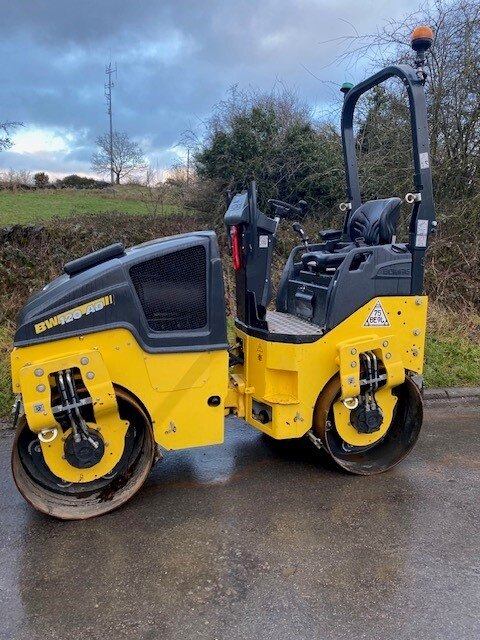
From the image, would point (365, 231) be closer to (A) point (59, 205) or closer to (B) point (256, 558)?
(B) point (256, 558)

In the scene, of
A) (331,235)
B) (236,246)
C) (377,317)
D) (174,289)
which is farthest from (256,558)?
(331,235)

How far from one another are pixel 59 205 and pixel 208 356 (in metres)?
9.39

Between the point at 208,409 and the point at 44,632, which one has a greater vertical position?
the point at 208,409

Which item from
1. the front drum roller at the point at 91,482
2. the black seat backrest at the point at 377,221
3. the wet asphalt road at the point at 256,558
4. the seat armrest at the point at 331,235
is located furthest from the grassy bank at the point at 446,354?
the black seat backrest at the point at 377,221

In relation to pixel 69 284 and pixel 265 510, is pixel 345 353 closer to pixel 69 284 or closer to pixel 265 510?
pixel 265 510

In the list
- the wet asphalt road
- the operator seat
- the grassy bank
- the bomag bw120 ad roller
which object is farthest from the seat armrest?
the grassy bank

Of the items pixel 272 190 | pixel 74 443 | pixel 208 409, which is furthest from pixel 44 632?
pixel 272 190

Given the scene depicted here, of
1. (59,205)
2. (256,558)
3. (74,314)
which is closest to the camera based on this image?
(256,558)

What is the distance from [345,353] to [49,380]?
70.2 inches

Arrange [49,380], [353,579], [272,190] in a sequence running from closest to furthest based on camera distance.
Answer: [353,579]
[49,380]
[272,190]

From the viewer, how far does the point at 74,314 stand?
3.06m

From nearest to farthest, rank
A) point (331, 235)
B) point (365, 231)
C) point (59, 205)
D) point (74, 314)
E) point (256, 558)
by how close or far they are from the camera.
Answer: point (256, 558) < point (74, 314) < point (365, 231) < point (331, 235) < point (59, 205)

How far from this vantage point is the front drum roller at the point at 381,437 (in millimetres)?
3705

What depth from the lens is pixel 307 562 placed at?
113 inches
